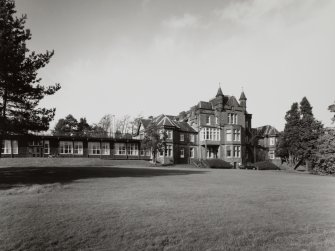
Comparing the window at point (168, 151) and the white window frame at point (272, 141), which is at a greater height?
the white window frame at point (272, 141)

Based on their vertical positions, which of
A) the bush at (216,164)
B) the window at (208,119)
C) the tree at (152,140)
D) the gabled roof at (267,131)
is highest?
the window at (208,119)

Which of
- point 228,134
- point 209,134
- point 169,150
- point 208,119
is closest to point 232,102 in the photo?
point 208,119

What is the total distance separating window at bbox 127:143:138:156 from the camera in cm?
5844

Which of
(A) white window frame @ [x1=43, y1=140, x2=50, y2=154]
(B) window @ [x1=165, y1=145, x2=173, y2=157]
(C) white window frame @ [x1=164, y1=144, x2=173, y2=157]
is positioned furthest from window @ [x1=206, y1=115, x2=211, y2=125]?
(A) white window frame @ [x1=43, y1=140, x2=50, y2=154]

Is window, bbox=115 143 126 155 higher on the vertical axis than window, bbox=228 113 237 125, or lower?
lower

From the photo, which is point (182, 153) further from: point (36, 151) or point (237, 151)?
point (36, 151)

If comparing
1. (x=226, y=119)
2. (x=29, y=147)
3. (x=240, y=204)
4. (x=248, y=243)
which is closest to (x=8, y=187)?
(x=240, y=204)

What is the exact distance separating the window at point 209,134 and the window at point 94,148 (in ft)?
67.3

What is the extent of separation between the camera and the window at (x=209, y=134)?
201 feet

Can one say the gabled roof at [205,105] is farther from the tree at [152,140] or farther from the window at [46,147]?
the window at [46,147]

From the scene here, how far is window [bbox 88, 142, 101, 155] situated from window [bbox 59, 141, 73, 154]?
335 cm

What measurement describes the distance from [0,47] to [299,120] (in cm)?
5824

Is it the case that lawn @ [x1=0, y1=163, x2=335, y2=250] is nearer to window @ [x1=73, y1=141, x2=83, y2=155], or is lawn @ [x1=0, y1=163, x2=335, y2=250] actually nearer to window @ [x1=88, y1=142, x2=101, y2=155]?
window @ [x1=73, y1=141, x2=83, y2=155]

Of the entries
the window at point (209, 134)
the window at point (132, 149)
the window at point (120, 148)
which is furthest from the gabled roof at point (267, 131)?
the window at point (120, 148)
